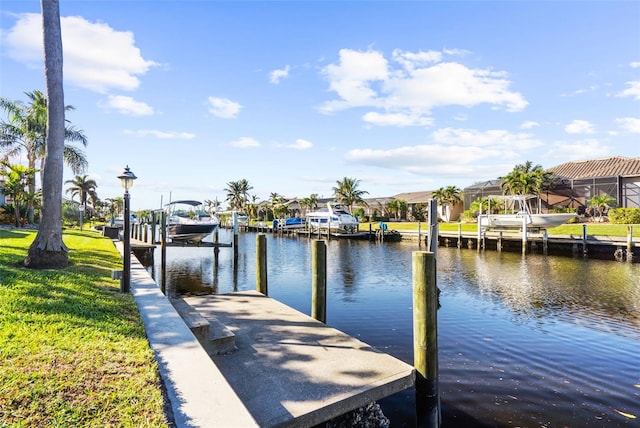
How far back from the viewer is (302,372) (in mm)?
5035

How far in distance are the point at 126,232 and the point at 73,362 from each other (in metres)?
5.27

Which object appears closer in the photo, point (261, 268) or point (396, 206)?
point (261, 268)

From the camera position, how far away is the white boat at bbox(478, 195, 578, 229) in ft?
92.2

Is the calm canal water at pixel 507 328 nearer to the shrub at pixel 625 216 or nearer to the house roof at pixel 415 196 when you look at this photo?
the shrub at pixel 625 216

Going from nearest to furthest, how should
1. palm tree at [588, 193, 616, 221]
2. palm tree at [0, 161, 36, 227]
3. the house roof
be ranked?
palm tree at [0, 161, 36, 227] < palm tree at [588, 193, 616, 221] < the house roof

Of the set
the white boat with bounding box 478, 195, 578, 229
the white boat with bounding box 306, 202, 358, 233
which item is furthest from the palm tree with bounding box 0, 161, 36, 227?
the white boat with bounding box 478, 195, 578, 229

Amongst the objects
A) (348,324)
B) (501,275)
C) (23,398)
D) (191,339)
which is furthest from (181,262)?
(23,398)

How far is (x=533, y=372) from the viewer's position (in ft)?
24.2

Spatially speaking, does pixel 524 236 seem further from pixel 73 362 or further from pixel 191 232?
pixel 73 362

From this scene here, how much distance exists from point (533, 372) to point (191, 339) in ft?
20.9

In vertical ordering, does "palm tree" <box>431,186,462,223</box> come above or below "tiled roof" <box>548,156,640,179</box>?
below

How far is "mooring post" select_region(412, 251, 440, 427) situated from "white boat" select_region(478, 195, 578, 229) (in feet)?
88.2

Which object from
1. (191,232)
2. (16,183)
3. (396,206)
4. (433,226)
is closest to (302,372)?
(433,226)

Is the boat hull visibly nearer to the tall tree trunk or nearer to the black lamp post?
the tall tree trunk
